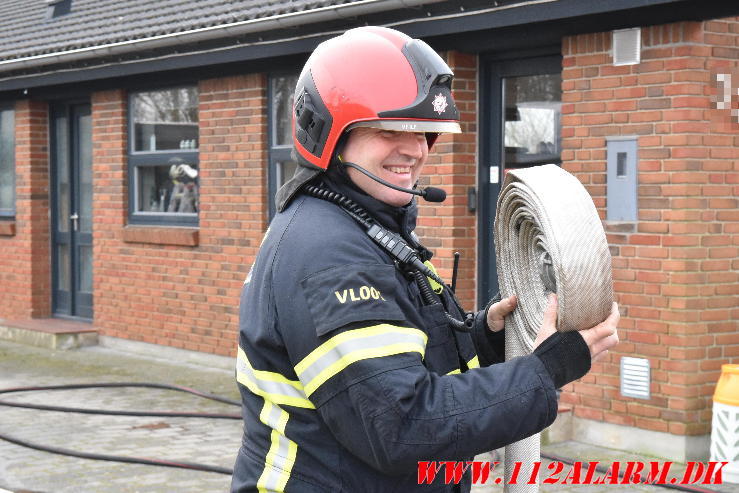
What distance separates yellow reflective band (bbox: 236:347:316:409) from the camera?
249 centimetres

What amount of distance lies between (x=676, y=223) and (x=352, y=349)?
5.00m

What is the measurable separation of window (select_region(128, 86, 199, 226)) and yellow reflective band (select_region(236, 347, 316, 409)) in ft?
28.5

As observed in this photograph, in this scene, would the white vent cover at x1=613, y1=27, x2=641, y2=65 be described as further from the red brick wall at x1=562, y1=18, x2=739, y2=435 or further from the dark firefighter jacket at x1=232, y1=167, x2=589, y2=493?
the dark firefighter jacket at x1=232, y1=167, x2=589, y2=493

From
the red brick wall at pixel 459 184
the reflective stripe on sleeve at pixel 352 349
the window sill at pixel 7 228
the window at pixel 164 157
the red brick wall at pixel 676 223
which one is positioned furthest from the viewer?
the window sill at pixel 7 228

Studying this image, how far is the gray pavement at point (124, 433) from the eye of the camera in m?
6.60

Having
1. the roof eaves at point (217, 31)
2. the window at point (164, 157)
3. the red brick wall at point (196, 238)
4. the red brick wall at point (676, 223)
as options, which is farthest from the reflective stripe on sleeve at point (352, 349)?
the window at point (164, 157)

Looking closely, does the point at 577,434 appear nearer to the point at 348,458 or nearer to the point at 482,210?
the point at 482,210

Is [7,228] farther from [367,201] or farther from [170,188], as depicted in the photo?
[367,201]

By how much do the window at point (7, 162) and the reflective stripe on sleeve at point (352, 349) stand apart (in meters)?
12.1

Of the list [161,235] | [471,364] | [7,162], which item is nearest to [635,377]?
[471,364]

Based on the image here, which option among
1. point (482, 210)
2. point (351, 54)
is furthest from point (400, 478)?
point (482, 210)

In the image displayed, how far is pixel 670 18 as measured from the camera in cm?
683

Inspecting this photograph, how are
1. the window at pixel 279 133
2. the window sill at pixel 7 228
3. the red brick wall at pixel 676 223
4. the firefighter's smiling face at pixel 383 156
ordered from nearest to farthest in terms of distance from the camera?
the firefighter's smiling face at pixel 383 156, the red brick wall at pixel 676 223, the window at pixel 279 133, the window sill at pixel 7 228

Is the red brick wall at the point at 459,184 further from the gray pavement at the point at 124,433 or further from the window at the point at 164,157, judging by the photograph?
the window at the point at 164,157
